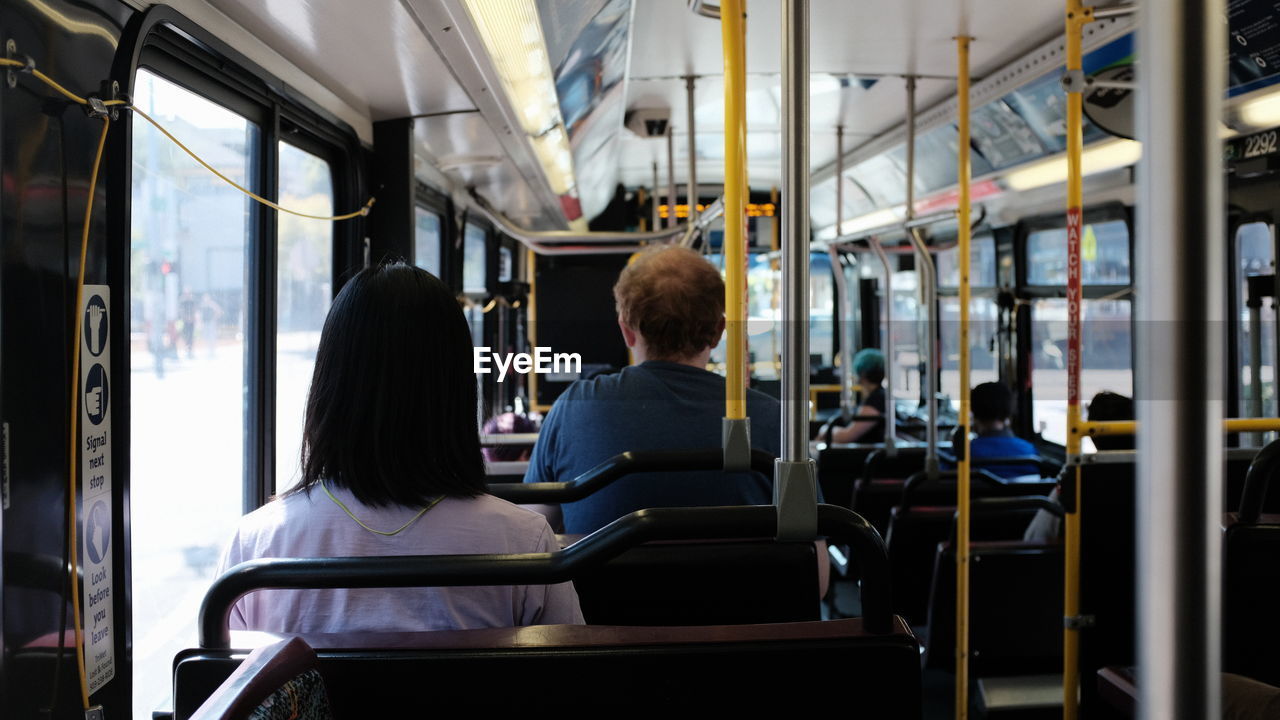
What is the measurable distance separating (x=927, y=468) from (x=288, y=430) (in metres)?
2.49

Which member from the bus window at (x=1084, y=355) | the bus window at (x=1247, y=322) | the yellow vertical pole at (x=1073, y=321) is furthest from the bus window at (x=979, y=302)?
the yellow vertical pole at (x=1073, y=321)

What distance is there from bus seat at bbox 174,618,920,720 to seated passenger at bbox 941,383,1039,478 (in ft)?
12.1

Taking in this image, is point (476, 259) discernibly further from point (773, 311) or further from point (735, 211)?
point (735, 211)

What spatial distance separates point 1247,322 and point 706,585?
2.88m

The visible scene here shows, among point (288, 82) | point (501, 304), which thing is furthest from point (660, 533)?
point (501, 304)

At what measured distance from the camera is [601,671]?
1101 mm

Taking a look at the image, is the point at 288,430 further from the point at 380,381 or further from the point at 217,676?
the point at 217,676

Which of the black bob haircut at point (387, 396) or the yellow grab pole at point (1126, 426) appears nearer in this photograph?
the black bob haircut at point (387, 396)

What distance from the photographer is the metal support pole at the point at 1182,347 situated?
1.20 feet

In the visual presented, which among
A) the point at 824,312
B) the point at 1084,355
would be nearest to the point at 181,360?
the point at 1084,355

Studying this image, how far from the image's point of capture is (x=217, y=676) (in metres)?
1.10

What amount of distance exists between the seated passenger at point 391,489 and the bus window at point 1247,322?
3.04 meters

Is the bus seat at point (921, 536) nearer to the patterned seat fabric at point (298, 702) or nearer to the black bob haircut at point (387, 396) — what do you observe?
the black bob haircut at point (387, 396)

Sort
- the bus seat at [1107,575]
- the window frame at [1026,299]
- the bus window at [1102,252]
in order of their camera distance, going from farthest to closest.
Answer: the window frame at [1026,299] → the bus window at [1102,252] → the bus seat at [1107,575]
